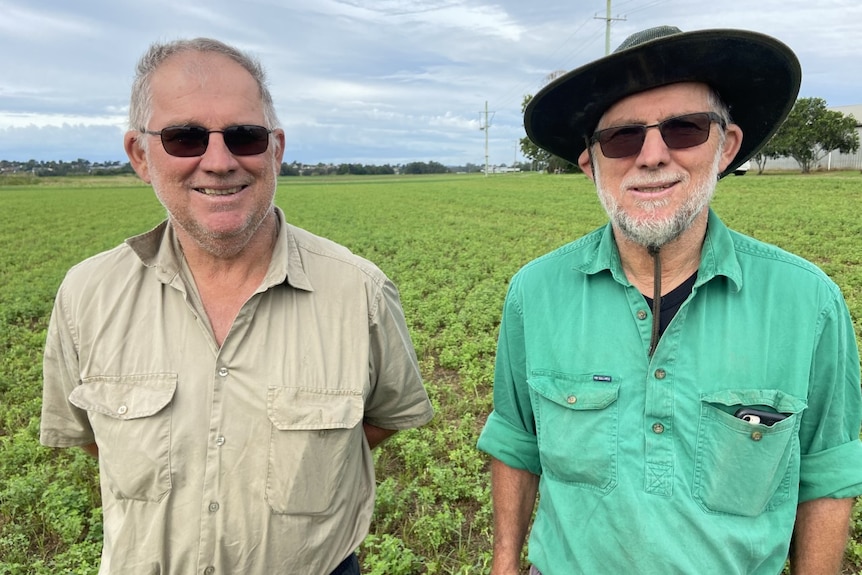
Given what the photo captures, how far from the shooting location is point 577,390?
1.88 metres

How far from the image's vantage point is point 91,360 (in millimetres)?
2070

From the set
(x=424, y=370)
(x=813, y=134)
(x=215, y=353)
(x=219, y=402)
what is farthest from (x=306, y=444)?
(x=813, y=134)

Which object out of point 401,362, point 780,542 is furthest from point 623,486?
point 401,362

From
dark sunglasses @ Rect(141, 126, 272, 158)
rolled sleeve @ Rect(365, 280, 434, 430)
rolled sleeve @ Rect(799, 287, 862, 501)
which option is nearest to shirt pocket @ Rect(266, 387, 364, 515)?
rolled sleeve @ Rect(365, 280, 434, 430)

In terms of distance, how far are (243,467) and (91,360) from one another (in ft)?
2.25

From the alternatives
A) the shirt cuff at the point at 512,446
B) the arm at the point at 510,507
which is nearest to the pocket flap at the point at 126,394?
the shirt cuff at the point at 512,446

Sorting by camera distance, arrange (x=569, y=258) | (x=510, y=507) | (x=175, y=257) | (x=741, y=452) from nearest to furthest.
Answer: (x=741, y=452)
(x=569, y=258)
(x=175, y=257)
(x=510, y=507)

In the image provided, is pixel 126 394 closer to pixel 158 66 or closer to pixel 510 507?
pixel 158 66

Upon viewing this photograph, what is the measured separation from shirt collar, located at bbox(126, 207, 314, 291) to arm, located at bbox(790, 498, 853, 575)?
71.1 inches

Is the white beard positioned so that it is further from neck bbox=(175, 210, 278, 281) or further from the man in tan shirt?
neck bbox=(175, 210, 278, 281)

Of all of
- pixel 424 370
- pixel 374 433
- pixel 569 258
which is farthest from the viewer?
pixel 424 370

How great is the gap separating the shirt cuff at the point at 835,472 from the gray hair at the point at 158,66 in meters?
2.14

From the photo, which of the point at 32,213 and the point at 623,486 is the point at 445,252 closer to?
the point at 623,486

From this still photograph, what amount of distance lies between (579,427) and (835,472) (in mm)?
757
